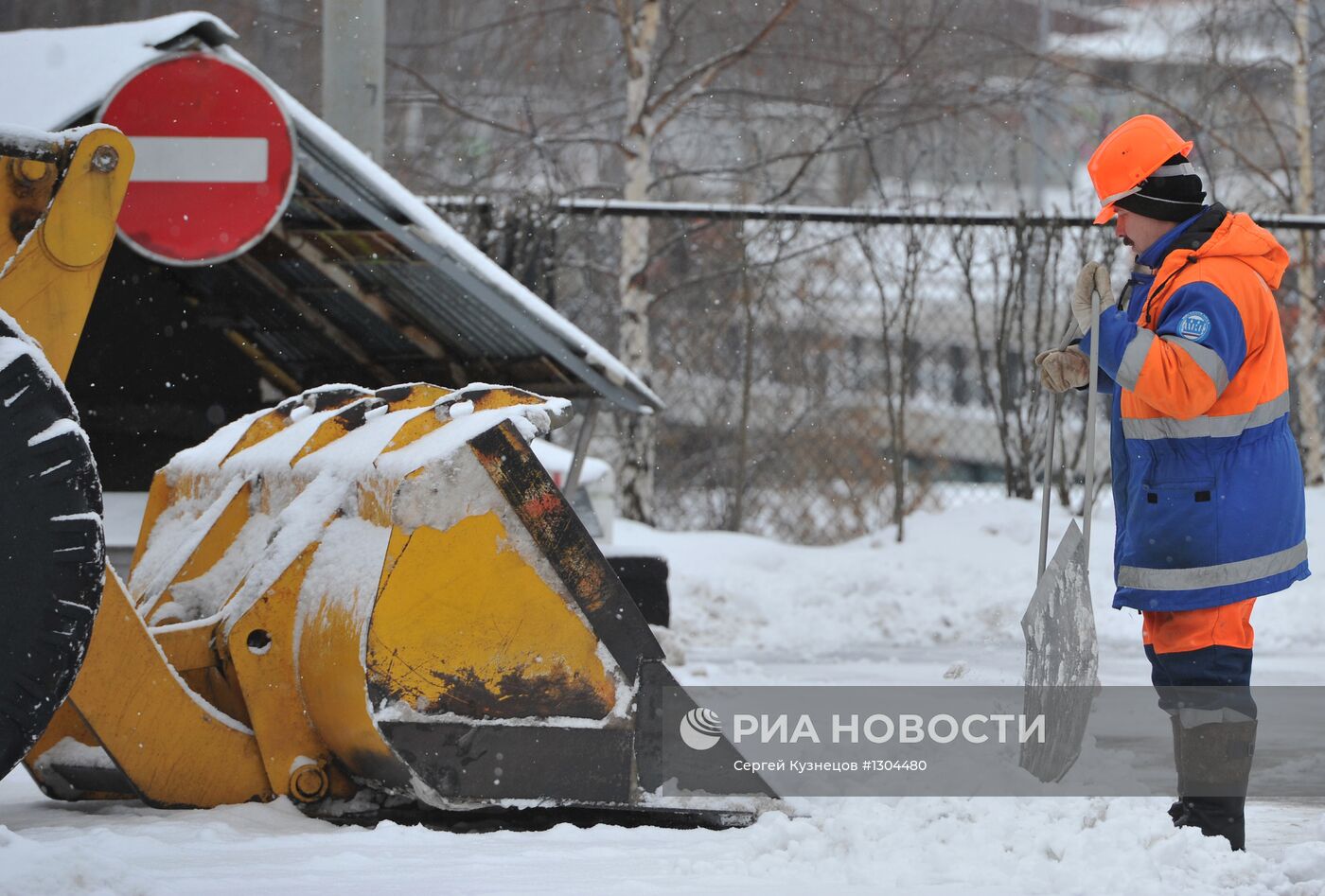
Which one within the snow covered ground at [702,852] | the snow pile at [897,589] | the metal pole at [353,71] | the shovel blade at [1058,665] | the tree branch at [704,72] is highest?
the tree branch at [704,72]

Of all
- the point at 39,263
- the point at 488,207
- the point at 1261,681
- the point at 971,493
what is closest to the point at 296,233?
the point at 488,207

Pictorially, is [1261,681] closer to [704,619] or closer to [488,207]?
[704,619]

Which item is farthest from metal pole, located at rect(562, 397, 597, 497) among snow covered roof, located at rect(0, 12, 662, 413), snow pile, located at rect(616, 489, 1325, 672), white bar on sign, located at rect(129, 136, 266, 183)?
white bar on sign, located at rect(129, 136, 266, 183)

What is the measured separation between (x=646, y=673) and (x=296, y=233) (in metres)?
3.19

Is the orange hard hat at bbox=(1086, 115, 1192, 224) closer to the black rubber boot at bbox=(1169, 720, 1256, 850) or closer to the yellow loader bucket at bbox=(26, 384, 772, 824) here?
the black rubber boot at bbox=(1169, 720, 1256, 850)

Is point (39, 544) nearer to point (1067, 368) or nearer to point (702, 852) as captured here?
point (702, 852)

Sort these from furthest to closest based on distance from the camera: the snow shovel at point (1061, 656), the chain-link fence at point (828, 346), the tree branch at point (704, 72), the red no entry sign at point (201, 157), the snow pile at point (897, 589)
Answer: the tree branch at point (704, 72) → the chain-link fence at point (828, 346) → the snow pile at point (897, 589) → the red no entry sign at point (201, 157) → the snow shovel at point (1061, 656)

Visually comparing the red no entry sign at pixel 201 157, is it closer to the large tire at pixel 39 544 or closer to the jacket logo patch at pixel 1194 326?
the large tire at pixel 39 544

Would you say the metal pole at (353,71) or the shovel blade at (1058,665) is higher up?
the metal pole at (353,71)

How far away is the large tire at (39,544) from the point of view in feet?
8.25

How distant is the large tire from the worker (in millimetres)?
1939

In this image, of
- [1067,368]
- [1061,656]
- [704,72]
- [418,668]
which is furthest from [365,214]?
[704,72]

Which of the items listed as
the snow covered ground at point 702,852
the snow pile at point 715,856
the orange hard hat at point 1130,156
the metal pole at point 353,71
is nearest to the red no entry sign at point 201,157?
the metal pole at point 353,71

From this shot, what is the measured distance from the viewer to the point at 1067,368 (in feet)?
10.5
